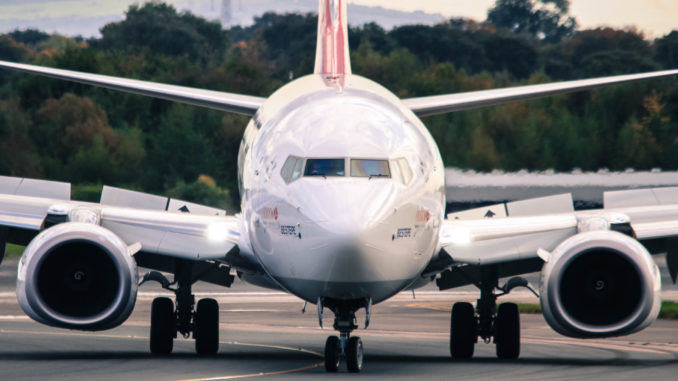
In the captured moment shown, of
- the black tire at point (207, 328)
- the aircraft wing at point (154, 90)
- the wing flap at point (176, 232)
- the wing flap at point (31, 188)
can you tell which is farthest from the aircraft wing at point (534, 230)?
the wing flap at point (31, 188)

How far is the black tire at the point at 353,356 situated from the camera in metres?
16.6

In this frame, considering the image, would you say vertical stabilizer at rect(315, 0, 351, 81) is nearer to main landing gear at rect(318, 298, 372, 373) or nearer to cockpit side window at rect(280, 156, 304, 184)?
cockpit side window at rect(280, 156, 304, 184)

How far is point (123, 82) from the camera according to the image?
20453mm

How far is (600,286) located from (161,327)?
22.2 ft

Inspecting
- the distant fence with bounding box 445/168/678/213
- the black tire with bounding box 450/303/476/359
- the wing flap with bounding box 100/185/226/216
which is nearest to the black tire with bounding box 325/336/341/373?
the black tire with bounding box 450/303/476/359

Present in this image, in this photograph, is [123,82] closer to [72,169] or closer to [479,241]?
[479,241]

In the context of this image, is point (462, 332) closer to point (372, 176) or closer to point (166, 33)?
point (372, 176)

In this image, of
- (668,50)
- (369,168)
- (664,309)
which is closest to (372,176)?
(369,168)

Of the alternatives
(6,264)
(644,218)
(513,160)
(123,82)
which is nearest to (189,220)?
(123,82)

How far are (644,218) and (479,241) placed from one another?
8.03 feet

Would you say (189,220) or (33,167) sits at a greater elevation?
(33,167)

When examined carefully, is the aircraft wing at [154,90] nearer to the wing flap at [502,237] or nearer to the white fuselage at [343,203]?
the white fuselage at [343,203]

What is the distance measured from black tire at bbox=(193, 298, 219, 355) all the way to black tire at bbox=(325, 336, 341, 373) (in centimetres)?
392

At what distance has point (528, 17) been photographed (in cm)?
8956
